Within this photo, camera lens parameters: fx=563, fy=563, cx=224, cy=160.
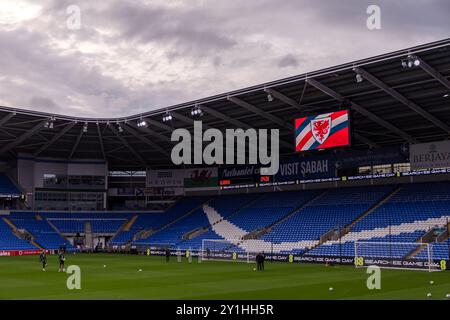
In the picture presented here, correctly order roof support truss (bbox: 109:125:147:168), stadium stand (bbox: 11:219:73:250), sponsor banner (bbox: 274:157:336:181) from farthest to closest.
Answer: stadium stand (bbox: 11:219:73:250) < roof support truss (bbox: 109:125:147:168) < sponsor banner (bbox: 274:157:336:181)

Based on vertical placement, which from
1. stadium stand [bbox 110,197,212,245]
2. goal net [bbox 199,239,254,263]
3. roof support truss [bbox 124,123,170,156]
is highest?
roof support truss [bbox 124,123,170,156]

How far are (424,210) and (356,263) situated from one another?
12.1 meters

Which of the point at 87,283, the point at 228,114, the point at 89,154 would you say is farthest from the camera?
the point at 89,154

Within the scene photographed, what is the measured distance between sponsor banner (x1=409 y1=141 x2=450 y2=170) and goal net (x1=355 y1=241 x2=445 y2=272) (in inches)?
401

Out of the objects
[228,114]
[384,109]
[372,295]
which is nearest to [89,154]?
[228,114]

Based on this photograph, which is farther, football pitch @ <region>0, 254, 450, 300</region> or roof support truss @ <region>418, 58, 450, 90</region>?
roof support truss @ <region>418, 58, 450, 90</region>

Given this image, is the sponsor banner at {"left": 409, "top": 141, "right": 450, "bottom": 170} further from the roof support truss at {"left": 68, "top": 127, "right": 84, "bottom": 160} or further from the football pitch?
the roof support truss at {"left": 68, "top": 127, "right": 84, "bottom": 160}

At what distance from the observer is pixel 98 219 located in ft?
255

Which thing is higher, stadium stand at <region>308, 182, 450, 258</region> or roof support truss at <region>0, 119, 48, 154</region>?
roof support truss at <region>0, 119, 48, 154</region>

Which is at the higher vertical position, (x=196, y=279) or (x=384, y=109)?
(x=384, y=109)

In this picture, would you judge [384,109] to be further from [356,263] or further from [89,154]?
[89,154]

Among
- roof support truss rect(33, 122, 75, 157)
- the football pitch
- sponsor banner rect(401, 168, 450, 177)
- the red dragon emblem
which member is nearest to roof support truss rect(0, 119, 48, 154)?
roof support truss rect(33, 122, 75, 157)

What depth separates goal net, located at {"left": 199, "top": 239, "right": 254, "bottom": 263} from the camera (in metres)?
51.6

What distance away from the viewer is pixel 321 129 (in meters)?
45.3
